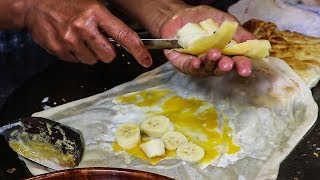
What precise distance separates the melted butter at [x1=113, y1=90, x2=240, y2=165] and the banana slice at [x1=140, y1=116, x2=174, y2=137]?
5cm

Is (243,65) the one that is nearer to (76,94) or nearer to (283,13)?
(76,94)

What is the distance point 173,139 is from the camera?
195 cm

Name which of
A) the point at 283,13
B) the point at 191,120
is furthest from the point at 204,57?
the point at 283,13

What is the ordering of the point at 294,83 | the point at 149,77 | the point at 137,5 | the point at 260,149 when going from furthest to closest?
the point at 137,5
the point at 149,77
the point at 294,83
the point at 260,149

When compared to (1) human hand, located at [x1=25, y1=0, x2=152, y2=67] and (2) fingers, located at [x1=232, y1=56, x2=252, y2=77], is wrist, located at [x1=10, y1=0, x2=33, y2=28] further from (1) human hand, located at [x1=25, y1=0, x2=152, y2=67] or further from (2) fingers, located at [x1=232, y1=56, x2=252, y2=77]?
(2) fingers, located at [x1=232, y1=56, x2=252, y2=77]

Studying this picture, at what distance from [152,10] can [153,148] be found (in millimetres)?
825

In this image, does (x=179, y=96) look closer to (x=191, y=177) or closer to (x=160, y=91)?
(x=160, y=91)

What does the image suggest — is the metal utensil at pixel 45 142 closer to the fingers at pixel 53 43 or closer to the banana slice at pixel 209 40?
the fingers at pixel 53 43

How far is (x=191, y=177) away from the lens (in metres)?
1.80

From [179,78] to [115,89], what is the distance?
29 cm

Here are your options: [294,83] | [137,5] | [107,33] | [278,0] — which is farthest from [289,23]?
[107,33]

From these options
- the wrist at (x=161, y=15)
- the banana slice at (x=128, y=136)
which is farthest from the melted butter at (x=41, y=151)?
the wrist at (x=161, y=15)

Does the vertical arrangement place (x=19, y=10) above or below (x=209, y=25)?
above

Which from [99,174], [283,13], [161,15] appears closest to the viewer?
[99,174]
